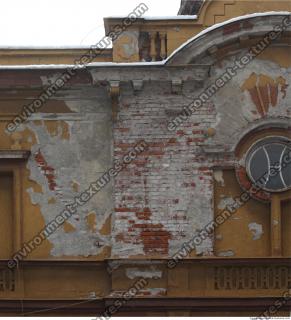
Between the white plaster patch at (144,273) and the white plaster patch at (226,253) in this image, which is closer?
the white plaster patch at (144,273)

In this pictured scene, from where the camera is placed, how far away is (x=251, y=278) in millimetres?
24688

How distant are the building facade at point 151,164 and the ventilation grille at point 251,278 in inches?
0.8

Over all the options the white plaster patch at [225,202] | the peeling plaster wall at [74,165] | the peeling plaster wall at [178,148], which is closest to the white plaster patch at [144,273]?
the peeling plaster wall at [178,148]

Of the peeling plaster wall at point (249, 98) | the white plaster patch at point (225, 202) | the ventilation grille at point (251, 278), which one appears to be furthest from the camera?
the peeling plaster wall at point (249, 98)

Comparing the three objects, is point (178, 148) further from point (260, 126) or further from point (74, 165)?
point (74, 165)

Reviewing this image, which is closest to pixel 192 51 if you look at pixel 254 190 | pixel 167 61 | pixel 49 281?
pixel 167 61

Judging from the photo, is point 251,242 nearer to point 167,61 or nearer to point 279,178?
point 279,178

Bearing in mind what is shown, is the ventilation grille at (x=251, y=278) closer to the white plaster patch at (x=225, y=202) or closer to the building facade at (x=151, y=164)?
the building facade at (x=151, y=164)

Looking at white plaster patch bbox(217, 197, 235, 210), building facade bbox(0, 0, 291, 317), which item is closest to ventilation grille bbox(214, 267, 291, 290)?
building facade bbox(0, 0, 291, 317)

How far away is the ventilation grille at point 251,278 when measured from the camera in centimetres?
2464

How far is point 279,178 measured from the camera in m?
25.2

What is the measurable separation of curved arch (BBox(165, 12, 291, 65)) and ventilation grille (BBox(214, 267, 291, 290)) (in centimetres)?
313

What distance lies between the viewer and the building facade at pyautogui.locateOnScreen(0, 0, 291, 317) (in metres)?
24.7

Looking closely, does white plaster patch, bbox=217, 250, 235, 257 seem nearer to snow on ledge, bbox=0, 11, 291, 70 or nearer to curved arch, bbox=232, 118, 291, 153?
curved arch, bbox=232, 118, 291, 153
